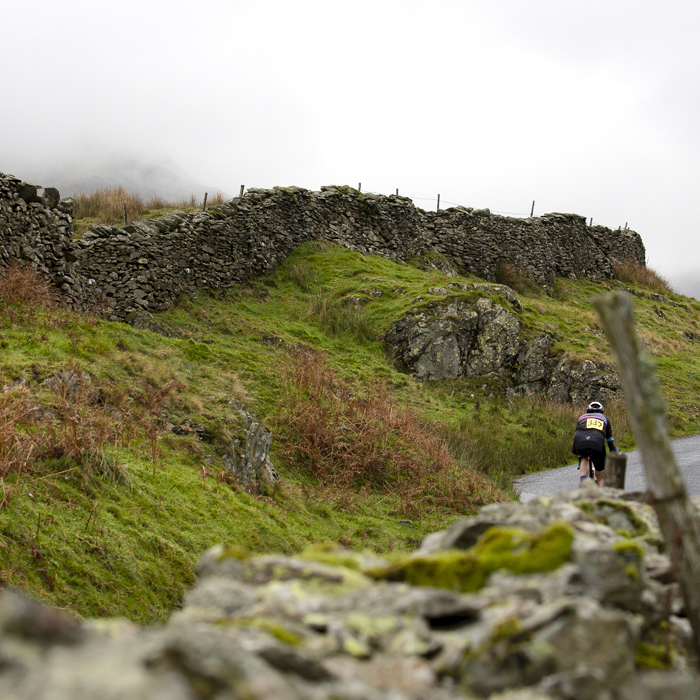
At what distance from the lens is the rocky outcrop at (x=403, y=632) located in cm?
138

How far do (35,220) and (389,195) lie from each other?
1833 cm

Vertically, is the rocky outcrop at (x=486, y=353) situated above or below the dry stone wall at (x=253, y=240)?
below

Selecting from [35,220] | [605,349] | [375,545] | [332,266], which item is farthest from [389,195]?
[375,545]

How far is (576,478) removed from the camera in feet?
44.0

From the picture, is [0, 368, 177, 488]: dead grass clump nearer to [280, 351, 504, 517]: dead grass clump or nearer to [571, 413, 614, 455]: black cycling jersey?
[280, 351, 504, 517]: dead grass clump

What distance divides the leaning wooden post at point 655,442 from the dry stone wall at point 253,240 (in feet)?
39.6

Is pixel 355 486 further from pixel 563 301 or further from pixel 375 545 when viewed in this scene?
pixel 563 301

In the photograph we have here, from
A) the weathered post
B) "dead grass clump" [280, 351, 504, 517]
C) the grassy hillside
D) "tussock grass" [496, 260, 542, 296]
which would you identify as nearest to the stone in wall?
the grassy hillside

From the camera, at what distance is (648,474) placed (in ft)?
7.95

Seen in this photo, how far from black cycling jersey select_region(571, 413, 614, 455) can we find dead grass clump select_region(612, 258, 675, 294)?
96.2 ft

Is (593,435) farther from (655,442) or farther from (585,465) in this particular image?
(655,442)

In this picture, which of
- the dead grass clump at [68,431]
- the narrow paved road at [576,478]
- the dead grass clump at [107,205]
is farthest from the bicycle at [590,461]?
the dead grass clump at [107,205]

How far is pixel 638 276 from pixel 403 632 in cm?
3931

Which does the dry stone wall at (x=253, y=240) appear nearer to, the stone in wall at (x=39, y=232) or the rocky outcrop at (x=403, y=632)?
the stone in wall at (x=39, y=232)
